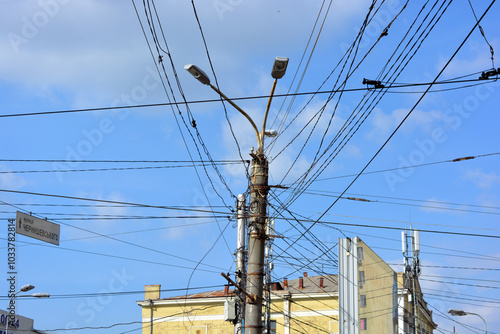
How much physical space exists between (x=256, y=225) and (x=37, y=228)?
21.3ft

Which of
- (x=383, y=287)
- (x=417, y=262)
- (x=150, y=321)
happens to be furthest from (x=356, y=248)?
(x=150, y=321)

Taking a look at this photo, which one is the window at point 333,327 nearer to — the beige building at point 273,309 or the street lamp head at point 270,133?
the beige building at point 273,309

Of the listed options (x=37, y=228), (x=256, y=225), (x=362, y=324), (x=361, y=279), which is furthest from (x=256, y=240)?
(x=37, y=228)

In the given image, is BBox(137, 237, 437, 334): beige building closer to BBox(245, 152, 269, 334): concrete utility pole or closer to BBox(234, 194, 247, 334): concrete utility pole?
BBox(234, 194, 247, 334): concrete utility pole

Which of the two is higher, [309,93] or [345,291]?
[309,93]

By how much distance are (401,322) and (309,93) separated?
62.8 ft

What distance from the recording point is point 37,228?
20.7 metres

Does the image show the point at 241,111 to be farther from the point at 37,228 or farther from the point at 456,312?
the point at 456,312

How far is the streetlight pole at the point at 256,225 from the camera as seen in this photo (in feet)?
58.6

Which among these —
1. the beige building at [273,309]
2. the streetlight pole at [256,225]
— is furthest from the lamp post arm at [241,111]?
the beige building at [273,309]

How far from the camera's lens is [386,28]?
13125 millimetres

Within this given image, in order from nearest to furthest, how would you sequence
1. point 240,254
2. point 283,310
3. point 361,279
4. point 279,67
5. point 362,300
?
point 279,67, point 362,300, point 361,279, point 240,254, point 283,310

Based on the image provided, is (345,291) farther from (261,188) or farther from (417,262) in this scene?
(417,262)

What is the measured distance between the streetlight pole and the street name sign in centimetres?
620
